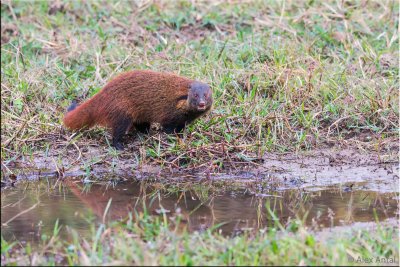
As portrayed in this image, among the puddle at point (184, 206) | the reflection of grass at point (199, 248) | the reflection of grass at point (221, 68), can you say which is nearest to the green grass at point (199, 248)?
the reflection of grass at point (199, 248)

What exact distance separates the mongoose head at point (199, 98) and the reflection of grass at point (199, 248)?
7.22 feet

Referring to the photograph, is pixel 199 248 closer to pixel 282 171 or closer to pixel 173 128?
pixel 282 171

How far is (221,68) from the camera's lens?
813 centimetres

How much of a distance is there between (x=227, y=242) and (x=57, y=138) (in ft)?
10.2

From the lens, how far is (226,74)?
26.3 ft

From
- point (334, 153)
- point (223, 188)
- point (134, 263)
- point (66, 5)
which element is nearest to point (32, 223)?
point (134, 263)

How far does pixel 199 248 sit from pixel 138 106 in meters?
2.90

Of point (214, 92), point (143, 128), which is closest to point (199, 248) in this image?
point (143, 128)

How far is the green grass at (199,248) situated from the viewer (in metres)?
4.27

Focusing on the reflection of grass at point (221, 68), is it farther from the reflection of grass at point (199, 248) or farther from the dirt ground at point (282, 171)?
the reflection of grass at point (199, 248)

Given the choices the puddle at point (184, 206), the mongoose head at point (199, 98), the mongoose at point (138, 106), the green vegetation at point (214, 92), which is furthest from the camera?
the mongoose at point (138, 106)

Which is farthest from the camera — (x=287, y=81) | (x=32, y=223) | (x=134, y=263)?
(x=287, y=81)

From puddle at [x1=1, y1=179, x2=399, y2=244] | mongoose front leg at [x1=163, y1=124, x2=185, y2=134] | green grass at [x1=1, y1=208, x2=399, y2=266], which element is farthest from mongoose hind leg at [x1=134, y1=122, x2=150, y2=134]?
green grass at [x1=1, y1=208, x2=399, y2=266]

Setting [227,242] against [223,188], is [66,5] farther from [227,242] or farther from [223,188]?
[227,242]
